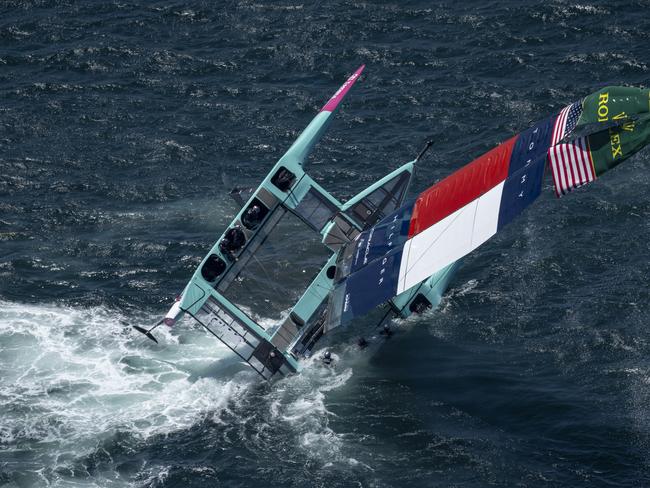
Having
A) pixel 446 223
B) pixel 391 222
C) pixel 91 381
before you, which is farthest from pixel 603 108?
pixel 91 381

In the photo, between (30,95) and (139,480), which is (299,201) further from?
(30,95)

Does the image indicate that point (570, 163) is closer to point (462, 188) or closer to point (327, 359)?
point (462, 188)

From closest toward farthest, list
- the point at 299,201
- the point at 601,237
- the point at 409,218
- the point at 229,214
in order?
the point at 409,218
the point at 299,201
the point at 601,237
the point at 229,214

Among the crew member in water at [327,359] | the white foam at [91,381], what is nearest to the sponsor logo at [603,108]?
the crew member in water at [327,359]

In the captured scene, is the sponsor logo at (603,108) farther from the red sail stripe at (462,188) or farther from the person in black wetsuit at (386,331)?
the person in black wetsuit at (386,331)

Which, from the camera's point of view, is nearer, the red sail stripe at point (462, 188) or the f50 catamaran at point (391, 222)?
the f50 catamaran at point (391, 222)

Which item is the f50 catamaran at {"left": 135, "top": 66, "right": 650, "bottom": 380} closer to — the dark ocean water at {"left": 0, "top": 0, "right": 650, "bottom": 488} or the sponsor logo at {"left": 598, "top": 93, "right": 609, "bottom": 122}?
the sponsor logo at {"left": 598, "top": 93, "right": 609, "bottom": 122}

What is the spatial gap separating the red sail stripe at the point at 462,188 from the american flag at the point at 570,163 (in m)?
3.53

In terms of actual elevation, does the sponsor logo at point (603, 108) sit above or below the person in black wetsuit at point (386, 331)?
above

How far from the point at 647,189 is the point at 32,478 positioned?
135 ft

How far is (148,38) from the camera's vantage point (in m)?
93.2

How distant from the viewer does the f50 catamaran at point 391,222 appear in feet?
166

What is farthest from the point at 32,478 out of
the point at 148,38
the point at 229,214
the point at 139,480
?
the point at 148,38

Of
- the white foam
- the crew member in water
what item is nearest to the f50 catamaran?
the crew member in water
